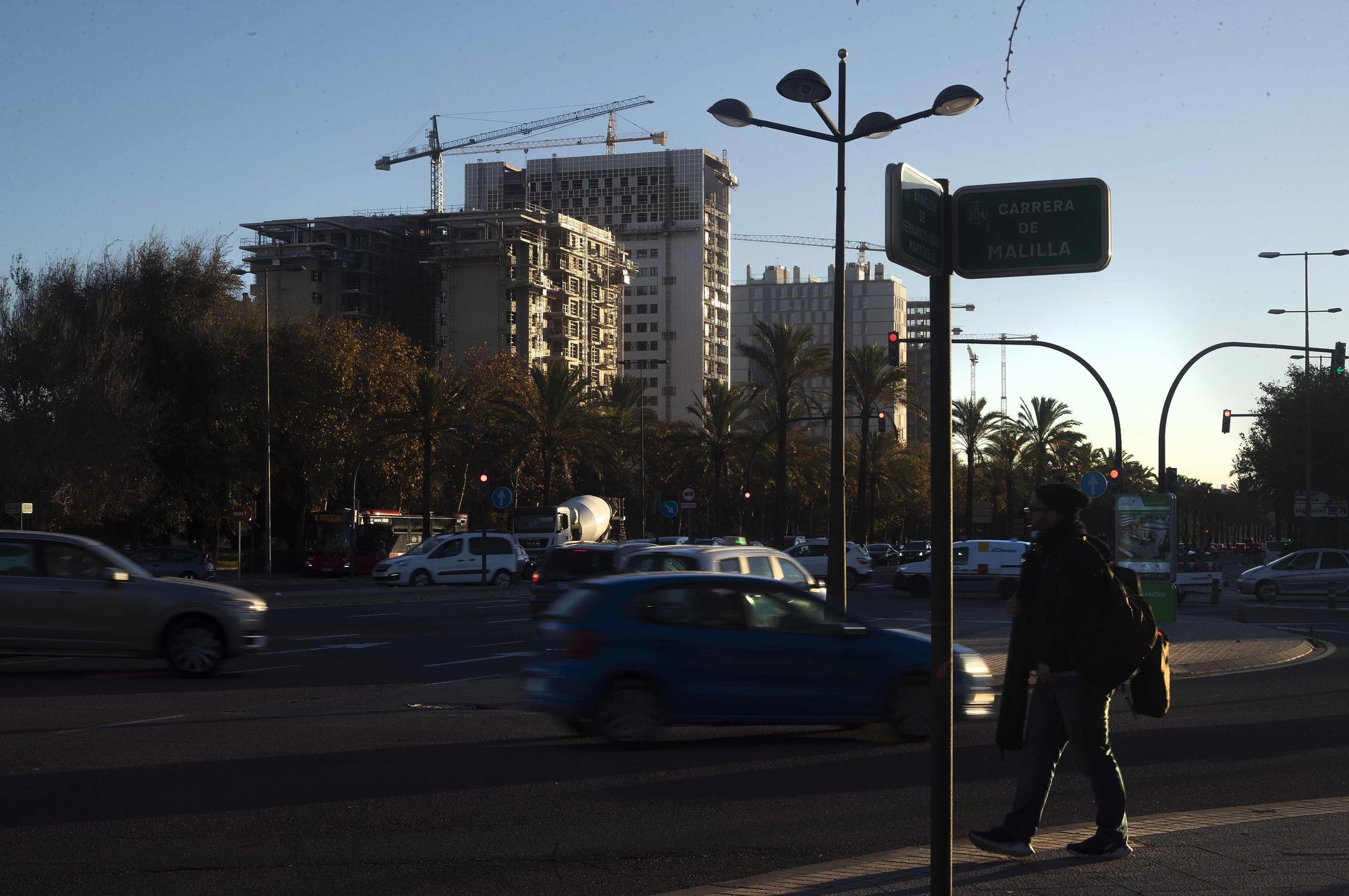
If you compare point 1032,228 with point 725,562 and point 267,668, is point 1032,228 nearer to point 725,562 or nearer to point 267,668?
point 725,562

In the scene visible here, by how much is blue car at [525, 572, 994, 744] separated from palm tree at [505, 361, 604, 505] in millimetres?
48660

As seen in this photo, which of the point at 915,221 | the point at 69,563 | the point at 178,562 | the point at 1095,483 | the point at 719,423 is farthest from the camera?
the point at 719,423

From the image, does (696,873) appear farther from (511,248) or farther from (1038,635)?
(511,248)

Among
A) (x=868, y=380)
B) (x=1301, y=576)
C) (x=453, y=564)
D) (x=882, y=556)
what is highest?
(x=868, y=380)

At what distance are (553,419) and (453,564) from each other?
18608mm

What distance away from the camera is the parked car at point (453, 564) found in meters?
43.0

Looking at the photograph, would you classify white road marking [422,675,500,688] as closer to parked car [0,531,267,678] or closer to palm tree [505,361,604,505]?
parked car [0,531,267,678]

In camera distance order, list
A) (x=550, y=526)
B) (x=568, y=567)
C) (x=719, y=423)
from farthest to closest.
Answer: (x=719, y=423), (x=550, y=526), (x=568, y=567)

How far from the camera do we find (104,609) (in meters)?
15.8

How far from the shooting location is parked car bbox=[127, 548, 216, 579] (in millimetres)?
46062

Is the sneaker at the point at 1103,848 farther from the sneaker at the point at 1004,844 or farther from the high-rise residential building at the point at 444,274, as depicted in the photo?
the high-rise residential building at the point at 444,274

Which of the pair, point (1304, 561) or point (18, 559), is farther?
point (1304, 561)

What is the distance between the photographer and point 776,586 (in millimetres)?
11523

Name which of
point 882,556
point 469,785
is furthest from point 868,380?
point 469,785
